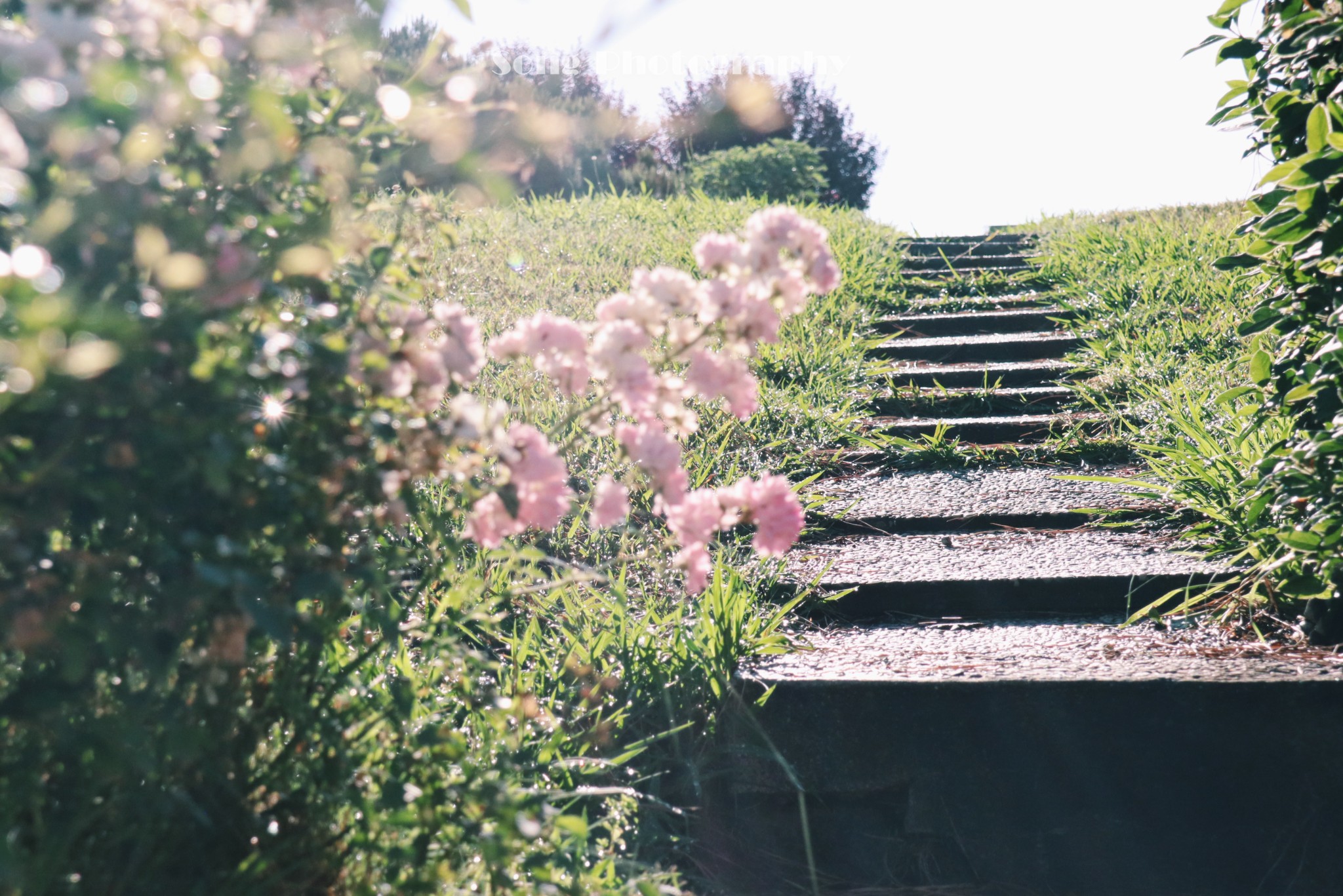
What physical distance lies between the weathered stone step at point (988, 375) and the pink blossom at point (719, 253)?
2.75 metres

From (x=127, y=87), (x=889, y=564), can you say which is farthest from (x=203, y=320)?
(x=889, y=564)

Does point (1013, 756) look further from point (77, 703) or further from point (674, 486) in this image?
point (77, 703)

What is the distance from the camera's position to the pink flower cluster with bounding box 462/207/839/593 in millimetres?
1378

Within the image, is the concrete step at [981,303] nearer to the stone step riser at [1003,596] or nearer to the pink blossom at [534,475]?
the stone step riser at [1003,596]

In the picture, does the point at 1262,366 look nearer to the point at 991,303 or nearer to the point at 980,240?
the point at 991,303

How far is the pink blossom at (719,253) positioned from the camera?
141 cm

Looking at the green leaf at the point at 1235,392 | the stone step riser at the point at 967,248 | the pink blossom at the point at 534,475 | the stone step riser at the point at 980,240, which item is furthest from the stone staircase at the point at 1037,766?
the stone step riser at the point at 980,240

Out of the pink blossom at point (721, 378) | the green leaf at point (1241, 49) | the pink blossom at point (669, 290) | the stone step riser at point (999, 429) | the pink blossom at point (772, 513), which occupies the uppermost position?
the green leaf at point (1241, 49)

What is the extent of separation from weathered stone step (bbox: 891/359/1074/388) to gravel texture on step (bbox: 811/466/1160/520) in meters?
0.85

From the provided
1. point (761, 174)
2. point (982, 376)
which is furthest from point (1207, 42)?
point (761, 174)

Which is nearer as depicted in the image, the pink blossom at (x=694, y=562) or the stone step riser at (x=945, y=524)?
the pink blossom at (x=694, y=562)

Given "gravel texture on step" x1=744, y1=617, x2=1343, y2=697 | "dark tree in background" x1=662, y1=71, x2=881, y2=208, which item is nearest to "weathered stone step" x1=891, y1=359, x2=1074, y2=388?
"gravel texture on step" x1=744, y1=617, x2=1343, y2=697

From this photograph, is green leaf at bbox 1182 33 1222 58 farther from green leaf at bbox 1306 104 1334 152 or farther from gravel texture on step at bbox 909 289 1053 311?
gravel texture on step at bbox 909 289 1053 311

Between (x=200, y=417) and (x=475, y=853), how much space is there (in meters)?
0.82
